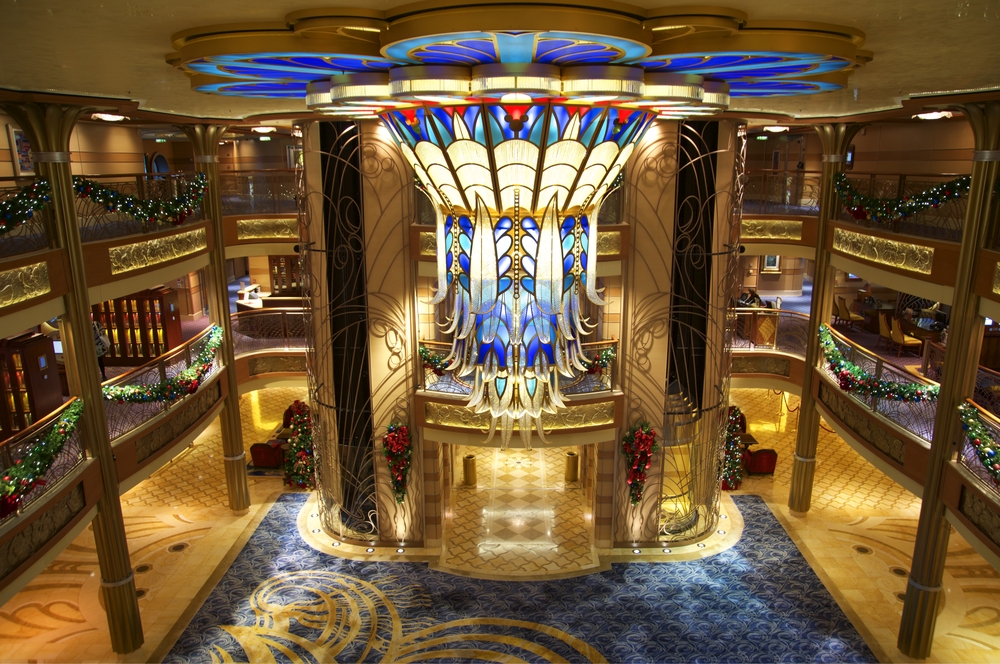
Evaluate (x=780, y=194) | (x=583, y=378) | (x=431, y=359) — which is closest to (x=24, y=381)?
(x=431, y=359)

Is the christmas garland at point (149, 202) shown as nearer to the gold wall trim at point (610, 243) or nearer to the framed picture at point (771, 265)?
the gold wall trim at point (610, 243)

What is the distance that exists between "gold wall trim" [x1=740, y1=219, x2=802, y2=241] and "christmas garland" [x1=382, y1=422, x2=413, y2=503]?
688 cm

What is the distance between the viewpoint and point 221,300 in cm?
1183

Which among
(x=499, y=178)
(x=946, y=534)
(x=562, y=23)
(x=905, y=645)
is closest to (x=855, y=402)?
(x=946, y=534)

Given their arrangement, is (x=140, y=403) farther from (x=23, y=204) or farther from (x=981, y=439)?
(x=981, y=439)

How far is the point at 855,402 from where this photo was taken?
401 inches

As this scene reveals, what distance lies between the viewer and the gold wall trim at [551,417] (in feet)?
33.0

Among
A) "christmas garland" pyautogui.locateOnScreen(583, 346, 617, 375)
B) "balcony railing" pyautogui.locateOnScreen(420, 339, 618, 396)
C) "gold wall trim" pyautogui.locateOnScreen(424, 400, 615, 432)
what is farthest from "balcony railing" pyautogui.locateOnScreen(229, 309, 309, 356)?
"christmas garland" pyautogui.locateOnScreen(583, 346, 617, 375)

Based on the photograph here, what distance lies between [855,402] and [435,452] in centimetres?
630

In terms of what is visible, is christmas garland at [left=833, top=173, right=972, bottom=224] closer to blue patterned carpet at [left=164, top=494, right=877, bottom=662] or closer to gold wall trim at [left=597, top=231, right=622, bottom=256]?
gold wall trim at [left=597, top=231, right=622, bottom=256]

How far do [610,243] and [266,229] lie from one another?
6833 mm

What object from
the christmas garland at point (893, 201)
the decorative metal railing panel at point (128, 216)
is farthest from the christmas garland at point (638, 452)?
the decorative metal railing panel at point (128, 216)

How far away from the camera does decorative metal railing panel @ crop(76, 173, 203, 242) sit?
29.3 feet

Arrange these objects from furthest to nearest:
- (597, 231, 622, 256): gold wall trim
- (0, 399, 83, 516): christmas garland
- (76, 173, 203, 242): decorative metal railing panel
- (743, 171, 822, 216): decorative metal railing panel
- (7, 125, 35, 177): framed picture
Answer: (743, 171, 822, 216): decorative metal railing panel < (7, 125, 35, 177): framed picture < (597, 231, 622, 256): gold wall trim < (76, 173, 203, 242): decorative metal railing panel < (0, 399, 83, 516): christmas garland
